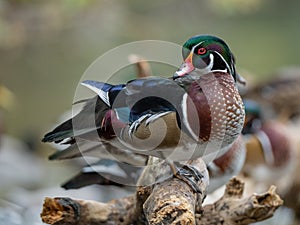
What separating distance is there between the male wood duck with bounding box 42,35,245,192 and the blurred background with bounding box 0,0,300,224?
3.27ft

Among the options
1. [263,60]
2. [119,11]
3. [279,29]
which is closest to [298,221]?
[263,60]

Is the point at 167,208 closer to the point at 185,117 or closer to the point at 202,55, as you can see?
the point at 185,117

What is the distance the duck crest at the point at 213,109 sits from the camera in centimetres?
118

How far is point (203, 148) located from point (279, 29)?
8.35 metres

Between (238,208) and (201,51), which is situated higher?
(201,51)

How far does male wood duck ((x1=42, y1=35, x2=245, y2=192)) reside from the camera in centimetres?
118

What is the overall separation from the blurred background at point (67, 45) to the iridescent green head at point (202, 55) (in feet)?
3.67

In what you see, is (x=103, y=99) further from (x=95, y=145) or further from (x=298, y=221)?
(x=298, y=221)

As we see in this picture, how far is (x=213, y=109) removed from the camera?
3.91 feet

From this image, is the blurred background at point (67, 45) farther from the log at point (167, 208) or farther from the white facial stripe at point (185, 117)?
the white facial stripe at point (185, 117)

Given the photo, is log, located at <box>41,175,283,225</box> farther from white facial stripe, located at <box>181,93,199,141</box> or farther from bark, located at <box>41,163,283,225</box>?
white facial stripe, located at <box>181,93,199,141</box>

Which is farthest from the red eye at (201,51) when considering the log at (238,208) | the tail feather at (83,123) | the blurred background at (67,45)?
the blurred background at (67,45)

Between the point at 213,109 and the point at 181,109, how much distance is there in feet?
0.21

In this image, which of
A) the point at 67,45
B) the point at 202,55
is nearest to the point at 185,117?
the point at 202,55
